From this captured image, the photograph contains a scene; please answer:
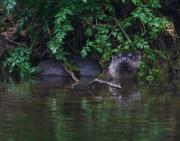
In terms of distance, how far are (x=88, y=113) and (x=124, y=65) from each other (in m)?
4.59

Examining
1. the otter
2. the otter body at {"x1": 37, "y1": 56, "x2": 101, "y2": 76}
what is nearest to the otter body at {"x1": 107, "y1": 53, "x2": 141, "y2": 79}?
the otter

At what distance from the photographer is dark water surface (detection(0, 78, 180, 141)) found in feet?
24.7

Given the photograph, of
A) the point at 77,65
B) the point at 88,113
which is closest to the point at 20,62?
the point at 77,65

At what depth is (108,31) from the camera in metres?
14.2

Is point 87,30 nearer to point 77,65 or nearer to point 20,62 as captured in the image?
point 77,65

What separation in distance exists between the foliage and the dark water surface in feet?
4.60

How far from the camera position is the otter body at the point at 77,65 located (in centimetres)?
1439

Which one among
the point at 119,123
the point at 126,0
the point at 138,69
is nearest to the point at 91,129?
the point at 119,123

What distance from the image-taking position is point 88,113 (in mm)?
9055

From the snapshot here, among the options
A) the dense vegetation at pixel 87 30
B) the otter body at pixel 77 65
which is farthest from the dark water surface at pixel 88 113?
the otter body at pixel 77 65

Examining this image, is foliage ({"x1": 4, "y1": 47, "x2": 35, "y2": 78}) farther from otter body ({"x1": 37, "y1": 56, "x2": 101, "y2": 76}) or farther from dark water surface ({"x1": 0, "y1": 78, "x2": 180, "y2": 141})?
dark water surface ({"x1": 0, "y1": 78, "x2": 180, "y2": 141})

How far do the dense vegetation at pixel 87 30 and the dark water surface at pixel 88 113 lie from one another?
53.1 inches

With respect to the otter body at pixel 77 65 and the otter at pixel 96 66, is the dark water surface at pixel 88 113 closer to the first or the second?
the otter at pixel 96 66

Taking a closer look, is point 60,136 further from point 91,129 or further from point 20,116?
point 20,116
